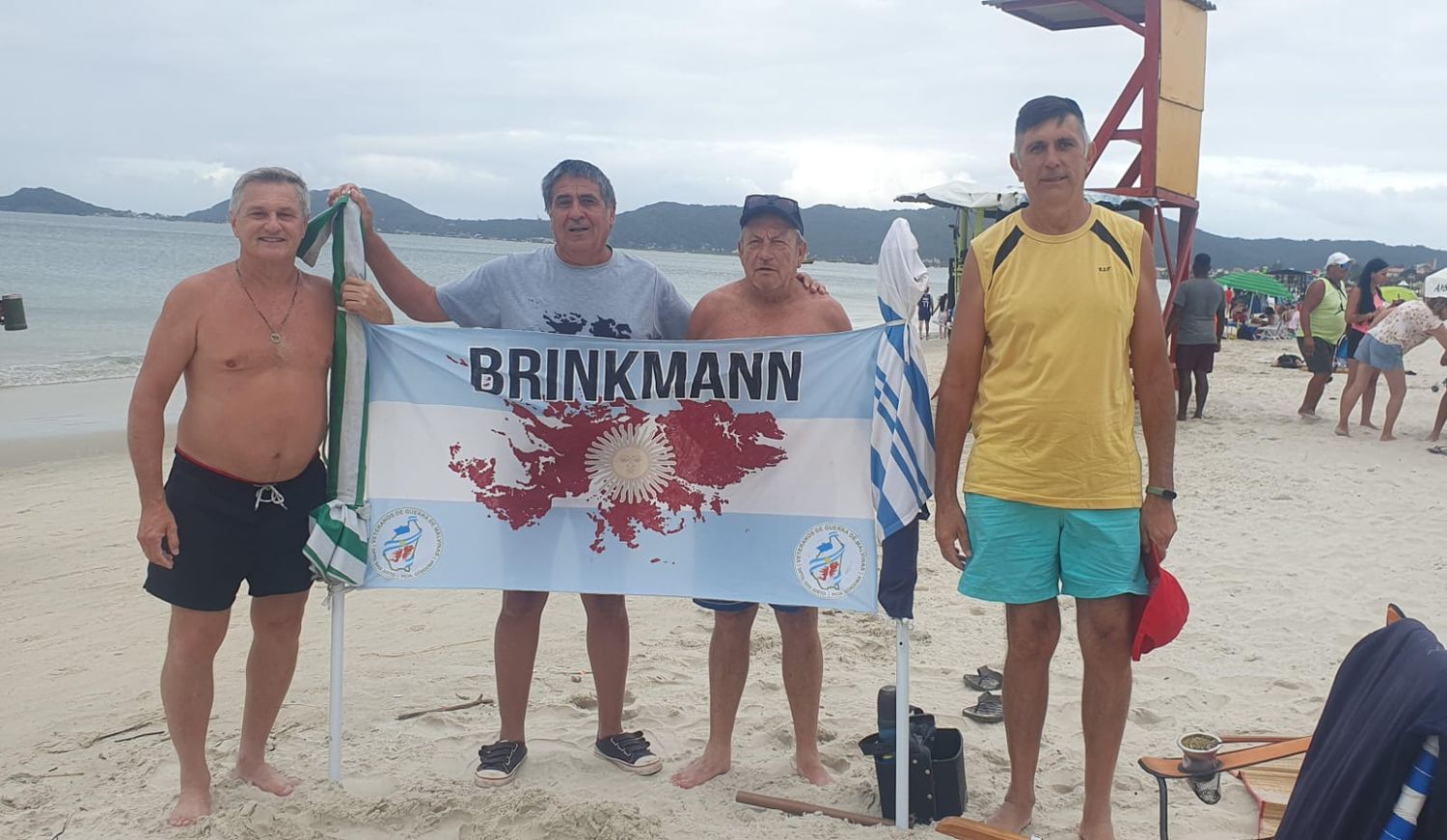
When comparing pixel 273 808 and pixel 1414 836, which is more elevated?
pixel 1414 836

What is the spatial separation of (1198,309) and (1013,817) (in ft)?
31.2

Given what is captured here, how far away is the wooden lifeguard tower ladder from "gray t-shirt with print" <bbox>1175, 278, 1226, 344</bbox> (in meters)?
0.83

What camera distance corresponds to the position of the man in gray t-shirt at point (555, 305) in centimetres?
368

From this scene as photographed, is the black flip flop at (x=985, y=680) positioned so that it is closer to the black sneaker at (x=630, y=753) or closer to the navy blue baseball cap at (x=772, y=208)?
the black sneaker at (x=630, y=753)

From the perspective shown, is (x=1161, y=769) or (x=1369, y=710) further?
(x=1161, y=769)

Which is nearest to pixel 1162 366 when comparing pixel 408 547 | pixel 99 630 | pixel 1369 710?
pixel 1369 710

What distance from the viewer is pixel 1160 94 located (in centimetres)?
1224

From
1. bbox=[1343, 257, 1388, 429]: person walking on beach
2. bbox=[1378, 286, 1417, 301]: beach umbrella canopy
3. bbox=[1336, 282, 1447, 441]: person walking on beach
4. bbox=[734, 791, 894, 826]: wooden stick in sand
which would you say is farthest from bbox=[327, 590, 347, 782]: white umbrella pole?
bbox=[1378, 286, 1417, 301]: beach umbrella canopy

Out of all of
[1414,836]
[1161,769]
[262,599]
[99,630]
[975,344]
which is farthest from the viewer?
[99,630]

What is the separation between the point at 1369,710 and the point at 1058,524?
4.37 ft

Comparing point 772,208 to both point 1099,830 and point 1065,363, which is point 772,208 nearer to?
point 1065,363

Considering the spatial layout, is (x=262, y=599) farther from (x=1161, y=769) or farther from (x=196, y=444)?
(x=1161, y=769)

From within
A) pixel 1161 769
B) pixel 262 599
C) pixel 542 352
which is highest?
pixel 542 352

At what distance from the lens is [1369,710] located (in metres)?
1.82
